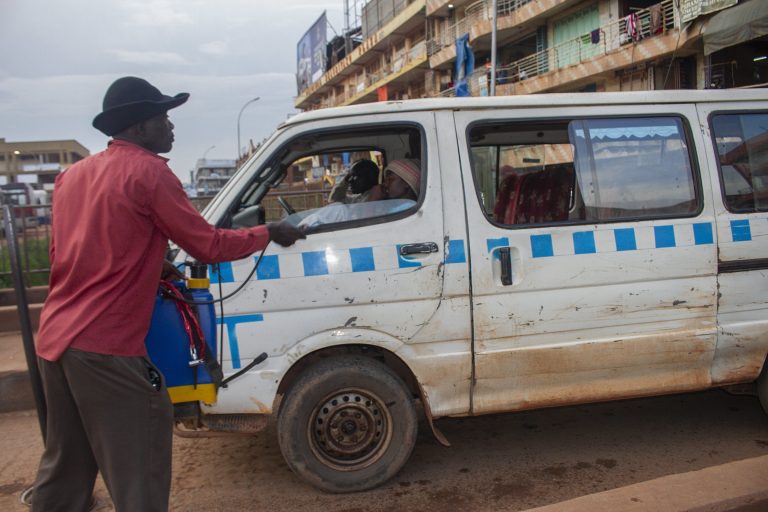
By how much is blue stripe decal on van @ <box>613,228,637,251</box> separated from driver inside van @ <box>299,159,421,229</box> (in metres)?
1.12

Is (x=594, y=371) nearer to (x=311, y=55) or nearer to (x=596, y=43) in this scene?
(x=596, y=43)

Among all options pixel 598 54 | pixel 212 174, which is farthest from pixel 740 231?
pixel 212 174

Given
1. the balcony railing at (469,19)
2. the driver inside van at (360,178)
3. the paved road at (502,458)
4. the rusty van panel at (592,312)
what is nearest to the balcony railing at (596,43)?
the balcony railing at (469,19)

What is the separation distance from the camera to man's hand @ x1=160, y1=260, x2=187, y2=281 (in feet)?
8.63

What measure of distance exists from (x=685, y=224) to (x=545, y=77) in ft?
79.3

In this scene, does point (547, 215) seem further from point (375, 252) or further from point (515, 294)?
point (375, 252)

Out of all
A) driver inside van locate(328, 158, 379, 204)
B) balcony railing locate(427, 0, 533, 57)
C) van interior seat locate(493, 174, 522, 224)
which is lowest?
van interior seat locate(493, 174, 522, 224)

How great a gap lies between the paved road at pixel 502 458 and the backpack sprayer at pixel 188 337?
782 mm

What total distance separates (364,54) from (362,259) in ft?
162

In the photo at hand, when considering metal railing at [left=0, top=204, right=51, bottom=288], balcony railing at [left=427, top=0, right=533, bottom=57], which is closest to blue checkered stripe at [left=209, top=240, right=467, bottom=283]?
metal railing at [left=0, top=204, right=51, bottom=288]

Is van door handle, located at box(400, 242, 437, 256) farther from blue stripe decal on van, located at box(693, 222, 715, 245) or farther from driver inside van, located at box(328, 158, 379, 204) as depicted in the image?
blue stripe decal on van, located at box(693, 222, 715, 245)

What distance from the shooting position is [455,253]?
3043mm

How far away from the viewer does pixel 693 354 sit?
11.0ft

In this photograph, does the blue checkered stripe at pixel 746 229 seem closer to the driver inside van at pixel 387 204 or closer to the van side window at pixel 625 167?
the van side window at pixel 625 167
